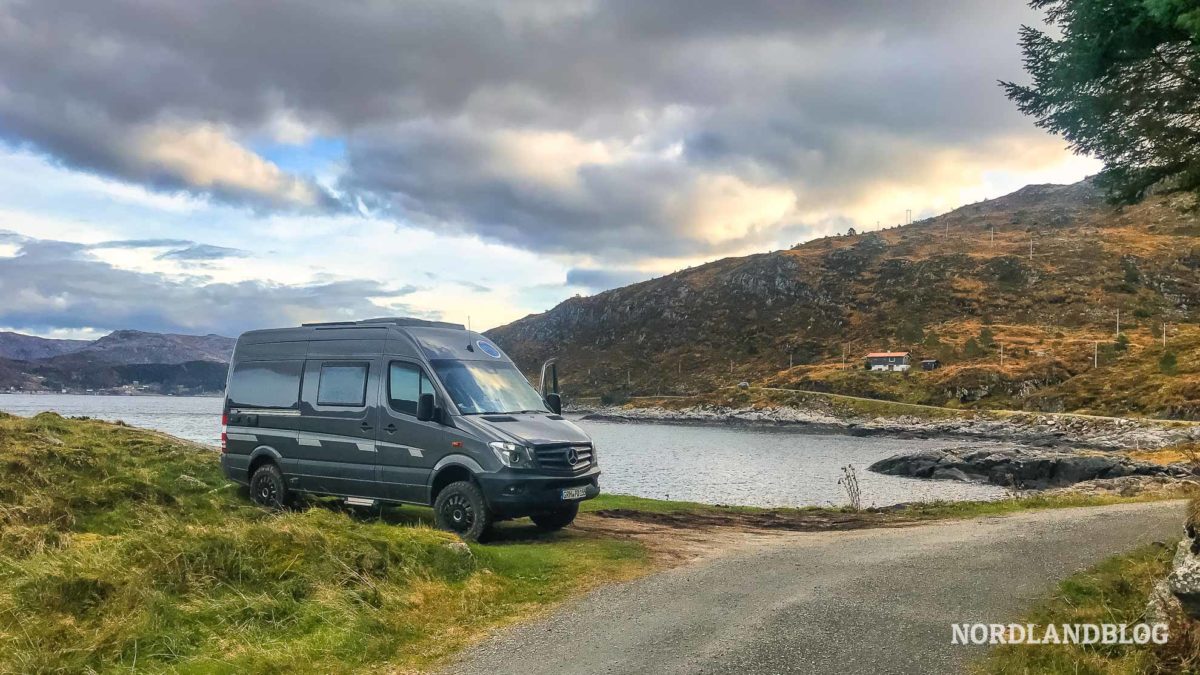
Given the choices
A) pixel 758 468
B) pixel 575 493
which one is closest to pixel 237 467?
pixel 575 493

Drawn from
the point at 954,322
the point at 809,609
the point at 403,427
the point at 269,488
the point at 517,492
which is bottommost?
the point at 809,609

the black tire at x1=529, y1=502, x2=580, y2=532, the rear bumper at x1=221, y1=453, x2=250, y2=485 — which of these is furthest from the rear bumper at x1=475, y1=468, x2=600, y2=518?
the rear bumper at x1=221, y1=453, x2=250, y2=485

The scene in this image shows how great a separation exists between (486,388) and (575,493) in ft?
7.63

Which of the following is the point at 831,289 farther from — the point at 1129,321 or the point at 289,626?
the point at 289,626

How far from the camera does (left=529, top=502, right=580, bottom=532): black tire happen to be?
12.6 metres

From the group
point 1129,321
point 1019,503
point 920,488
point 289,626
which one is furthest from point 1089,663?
point 1129,321

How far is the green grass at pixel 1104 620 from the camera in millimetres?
5332

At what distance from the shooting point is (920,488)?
3997cm

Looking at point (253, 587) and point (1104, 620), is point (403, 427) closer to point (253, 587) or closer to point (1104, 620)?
point (253, 587)

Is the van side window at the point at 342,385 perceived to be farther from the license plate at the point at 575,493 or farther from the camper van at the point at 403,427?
the license plate at the point at 575,493

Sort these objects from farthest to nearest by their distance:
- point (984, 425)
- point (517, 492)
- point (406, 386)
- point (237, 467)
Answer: point (984, 425), point (237, 467), point (406, 386), point (517, 492)

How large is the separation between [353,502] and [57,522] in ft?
13.6

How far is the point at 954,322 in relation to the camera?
13000 cm

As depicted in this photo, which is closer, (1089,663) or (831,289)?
(1089,663)
